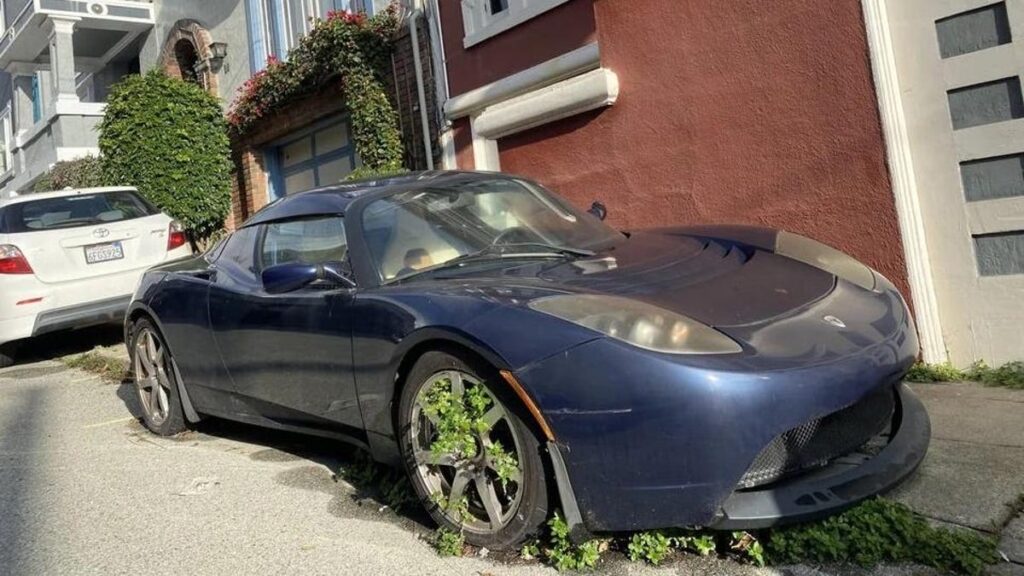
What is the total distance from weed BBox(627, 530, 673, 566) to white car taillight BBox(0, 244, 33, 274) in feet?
21.4

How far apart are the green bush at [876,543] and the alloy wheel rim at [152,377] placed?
3587 millimetres

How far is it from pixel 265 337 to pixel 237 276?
1.92 ft

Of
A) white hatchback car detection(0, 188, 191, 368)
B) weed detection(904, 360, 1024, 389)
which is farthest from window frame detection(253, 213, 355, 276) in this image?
white hatchback car detection(0, 188, 191, 368)

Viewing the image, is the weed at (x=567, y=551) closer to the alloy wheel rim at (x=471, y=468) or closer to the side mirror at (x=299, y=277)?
the alloy wheel rim at (x=471, y=468)

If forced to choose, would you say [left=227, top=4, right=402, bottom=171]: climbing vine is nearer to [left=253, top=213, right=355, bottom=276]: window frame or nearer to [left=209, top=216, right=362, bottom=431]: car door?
[left=253, top=213, right=355, bottom=276]: window frame

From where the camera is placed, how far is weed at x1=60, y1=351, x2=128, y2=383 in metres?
6.53

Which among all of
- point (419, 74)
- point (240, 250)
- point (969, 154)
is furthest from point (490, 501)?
point (419, 74)

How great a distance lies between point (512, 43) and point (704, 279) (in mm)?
5026

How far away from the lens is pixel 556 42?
693 centimetres

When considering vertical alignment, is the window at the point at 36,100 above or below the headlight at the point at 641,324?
above

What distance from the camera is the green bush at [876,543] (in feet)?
7.55

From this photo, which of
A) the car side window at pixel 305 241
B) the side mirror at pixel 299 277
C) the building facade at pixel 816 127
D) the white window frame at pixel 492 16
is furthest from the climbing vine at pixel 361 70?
the side mirror at pixel 299 277

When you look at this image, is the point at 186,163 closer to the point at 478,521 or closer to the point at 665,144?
the point at 665,144

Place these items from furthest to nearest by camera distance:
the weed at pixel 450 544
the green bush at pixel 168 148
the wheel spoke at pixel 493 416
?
the green bush at pixel 168 148
the weed at pixel 450 544
the wheel spoke at pixel 493 416
